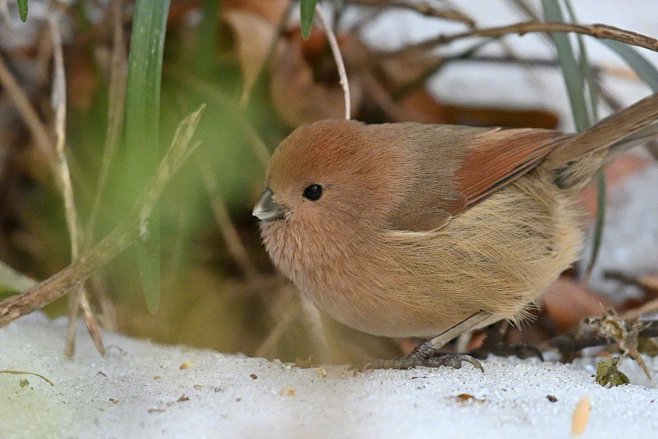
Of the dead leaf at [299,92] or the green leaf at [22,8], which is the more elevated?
the green leaf at [22,8]

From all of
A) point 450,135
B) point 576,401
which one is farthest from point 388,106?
point 576,401

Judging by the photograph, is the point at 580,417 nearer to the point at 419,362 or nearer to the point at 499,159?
the point at 419,362

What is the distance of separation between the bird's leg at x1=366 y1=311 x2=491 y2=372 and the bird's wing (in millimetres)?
314

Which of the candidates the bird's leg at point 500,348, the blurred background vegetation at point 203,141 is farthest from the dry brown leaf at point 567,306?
the bird's leg at point 500,348

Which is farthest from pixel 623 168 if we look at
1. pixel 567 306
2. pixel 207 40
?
pixel 207 40

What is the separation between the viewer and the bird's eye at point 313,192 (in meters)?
2.75

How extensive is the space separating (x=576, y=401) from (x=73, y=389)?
1.23m

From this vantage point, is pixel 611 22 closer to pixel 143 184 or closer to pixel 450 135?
pixel 450 135

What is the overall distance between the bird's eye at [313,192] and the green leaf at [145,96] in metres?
0.52

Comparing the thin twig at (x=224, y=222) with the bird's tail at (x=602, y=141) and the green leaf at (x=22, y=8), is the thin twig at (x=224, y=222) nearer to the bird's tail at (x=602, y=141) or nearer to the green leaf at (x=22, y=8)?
the green leaf at (x=22, y=8)

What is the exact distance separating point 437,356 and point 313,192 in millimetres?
625

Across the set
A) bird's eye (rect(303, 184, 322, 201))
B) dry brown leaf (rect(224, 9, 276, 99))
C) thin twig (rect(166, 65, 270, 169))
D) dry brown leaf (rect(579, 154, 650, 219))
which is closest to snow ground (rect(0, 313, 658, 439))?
bird's eye (rect(303, 184, 322, 201))

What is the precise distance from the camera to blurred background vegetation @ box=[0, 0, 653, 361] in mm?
3350

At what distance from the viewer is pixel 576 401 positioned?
2080 millimetres
